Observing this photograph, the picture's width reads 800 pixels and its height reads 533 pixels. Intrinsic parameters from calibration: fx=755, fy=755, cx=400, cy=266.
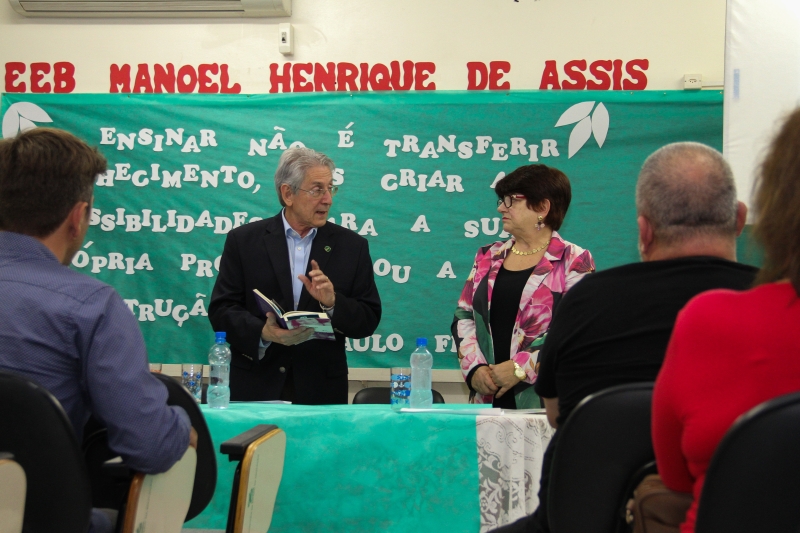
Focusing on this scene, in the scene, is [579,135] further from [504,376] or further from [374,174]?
[504,376]

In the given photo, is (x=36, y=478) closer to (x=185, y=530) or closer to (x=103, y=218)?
(x=185, y=530)

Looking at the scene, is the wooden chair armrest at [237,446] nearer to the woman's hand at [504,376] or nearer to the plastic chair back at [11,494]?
the plastic chair back at [11,494]

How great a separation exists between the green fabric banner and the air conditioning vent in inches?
19.6

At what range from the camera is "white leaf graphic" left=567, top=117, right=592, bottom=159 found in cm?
420

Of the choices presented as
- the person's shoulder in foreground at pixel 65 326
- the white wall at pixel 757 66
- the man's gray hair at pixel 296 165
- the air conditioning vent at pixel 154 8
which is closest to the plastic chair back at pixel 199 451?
the person's shoulder in foreground at pixel 65 326

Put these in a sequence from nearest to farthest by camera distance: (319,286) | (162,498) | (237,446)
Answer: (162,498) < (237,446) < (319,286)

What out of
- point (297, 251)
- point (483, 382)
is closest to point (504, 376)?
point (483, 382)

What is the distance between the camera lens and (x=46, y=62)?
14.6 feet

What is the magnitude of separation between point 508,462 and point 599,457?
100cm

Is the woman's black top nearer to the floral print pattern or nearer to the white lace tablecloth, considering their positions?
the floral print pattern

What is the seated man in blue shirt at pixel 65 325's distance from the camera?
147 centimetres

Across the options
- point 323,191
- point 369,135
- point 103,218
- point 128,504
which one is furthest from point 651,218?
point 103,218

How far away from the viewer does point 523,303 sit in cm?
290

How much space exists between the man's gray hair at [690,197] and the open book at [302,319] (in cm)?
145
